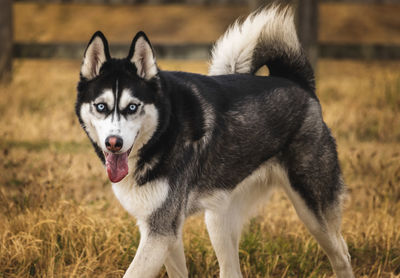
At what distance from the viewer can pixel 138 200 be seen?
8.96ft

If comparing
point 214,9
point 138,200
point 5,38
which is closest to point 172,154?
point 138,200

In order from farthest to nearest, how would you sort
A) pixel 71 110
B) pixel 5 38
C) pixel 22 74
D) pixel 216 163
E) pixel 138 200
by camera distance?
1. pixel 22 74
2. pixel 5 38
3. pixel 71 110
4. pixel 216 163
5. pixel 138 200

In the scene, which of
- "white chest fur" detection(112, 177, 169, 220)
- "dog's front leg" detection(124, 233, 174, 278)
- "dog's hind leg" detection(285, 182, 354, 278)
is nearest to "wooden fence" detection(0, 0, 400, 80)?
"dog's hind leg" detection(285, 182, 354, 278)

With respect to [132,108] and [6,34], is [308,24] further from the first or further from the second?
[132,108]

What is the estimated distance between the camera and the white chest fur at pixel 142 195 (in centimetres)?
271

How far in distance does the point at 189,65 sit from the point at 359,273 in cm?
935

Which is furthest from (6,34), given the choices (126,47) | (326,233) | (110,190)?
(326,233)

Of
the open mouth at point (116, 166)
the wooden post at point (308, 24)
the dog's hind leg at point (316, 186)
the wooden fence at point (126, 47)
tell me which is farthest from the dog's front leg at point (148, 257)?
the wooden fence at point (126, 47)

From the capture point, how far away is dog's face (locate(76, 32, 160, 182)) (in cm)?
261

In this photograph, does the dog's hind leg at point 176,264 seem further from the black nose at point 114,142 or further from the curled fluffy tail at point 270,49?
the curled fluffy tail at point 270,49

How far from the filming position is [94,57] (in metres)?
2.79

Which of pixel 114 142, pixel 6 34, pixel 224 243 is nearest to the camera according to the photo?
pixel 114 142

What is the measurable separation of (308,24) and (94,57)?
164 inches

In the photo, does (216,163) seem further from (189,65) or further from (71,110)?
(189,65)
